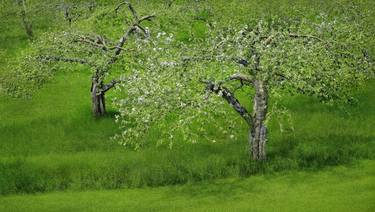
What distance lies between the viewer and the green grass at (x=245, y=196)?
2694 cm

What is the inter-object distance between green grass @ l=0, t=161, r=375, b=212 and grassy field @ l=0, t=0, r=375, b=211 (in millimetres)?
53

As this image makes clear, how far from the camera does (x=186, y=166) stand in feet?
112

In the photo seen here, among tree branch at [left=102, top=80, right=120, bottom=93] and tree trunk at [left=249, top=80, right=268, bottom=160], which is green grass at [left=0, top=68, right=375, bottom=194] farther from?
tree branch at [left=102, top=80, right=120, bottom=93]

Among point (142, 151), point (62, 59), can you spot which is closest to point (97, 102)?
point (62, 59)

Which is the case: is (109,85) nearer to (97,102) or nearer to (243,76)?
(97,102)

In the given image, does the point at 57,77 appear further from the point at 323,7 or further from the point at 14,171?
the point at 323,7

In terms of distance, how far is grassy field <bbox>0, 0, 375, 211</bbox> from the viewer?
2886 cm

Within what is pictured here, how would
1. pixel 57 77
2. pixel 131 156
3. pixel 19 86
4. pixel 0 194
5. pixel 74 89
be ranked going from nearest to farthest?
pixel 0 194 → pixel 131 156 → pixel 19 86 → pixel 74 89 → pixel 57 77

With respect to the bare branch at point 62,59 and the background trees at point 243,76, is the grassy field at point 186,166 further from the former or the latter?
the bare branch at point 62,59

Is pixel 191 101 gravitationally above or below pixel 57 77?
below

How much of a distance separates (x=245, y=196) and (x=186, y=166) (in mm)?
5734

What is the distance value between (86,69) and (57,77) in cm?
323

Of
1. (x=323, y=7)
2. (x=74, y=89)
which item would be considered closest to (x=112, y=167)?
(x=74, y=89)

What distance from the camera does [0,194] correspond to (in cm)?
3306
